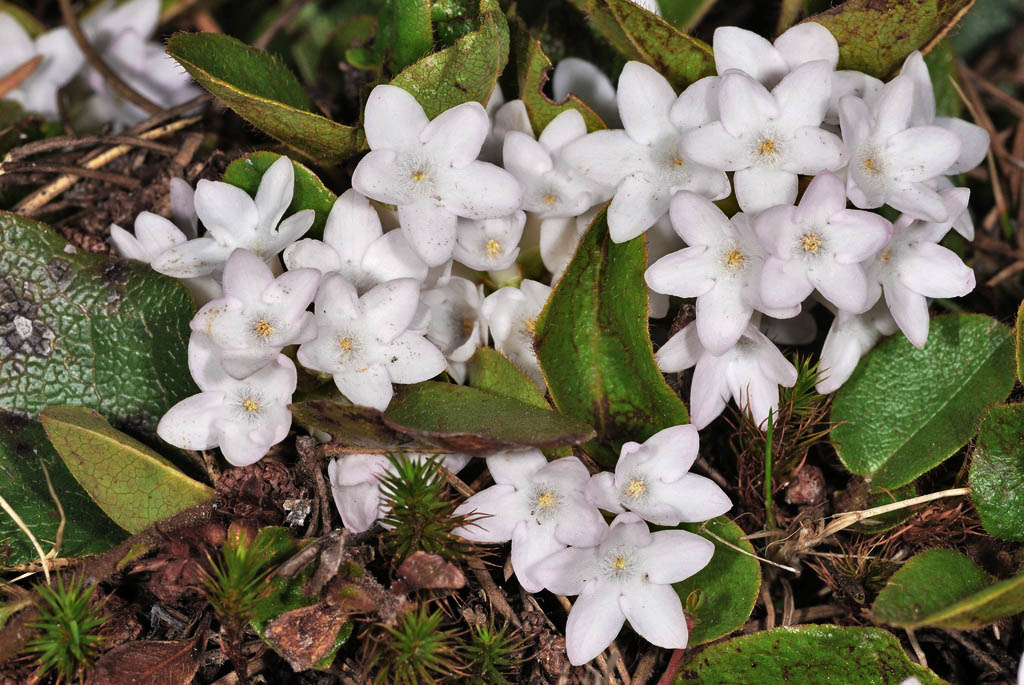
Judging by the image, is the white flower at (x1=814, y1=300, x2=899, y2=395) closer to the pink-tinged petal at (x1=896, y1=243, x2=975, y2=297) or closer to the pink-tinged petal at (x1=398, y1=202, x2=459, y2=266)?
the pink-tinged petal at (x1=896, y1=243, x2=975, y2=297)

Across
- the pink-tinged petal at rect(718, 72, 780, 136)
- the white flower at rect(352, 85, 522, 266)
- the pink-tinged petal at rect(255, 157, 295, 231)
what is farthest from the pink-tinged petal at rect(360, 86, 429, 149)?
the pink-tinged petal at rect(718, 72, 780, 136)

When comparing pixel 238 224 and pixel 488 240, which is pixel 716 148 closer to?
pixel 488 240

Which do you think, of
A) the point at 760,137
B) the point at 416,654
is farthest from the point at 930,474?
the point at 416,654

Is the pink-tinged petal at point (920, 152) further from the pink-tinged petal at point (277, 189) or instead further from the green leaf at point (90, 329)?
the green leaf at point (90, 329)

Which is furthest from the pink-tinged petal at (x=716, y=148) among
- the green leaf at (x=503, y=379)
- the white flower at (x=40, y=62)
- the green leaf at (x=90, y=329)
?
the white flower at (x=40, y=62)

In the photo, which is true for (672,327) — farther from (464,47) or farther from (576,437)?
(464,47)

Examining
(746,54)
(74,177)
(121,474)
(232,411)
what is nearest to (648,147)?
(746,54)
